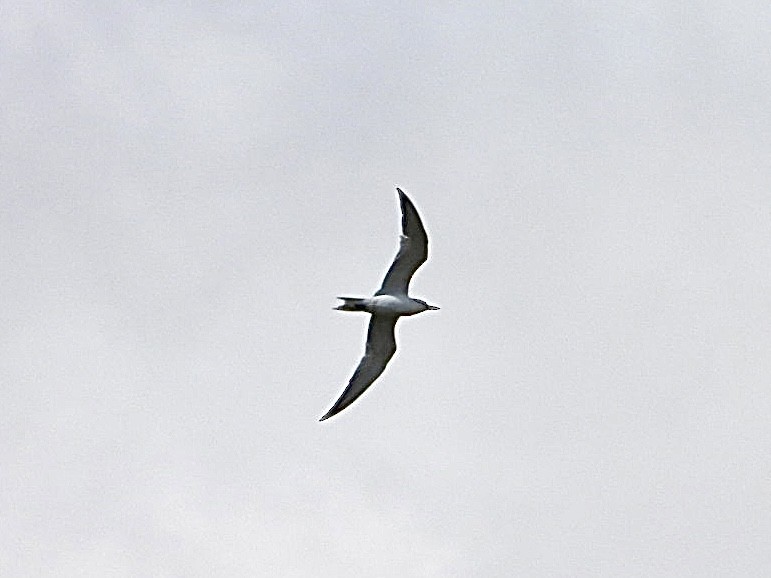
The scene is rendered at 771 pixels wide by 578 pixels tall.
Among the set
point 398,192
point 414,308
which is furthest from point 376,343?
point 398,192

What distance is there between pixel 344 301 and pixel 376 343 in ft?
7.48

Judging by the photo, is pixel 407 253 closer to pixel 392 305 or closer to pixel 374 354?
pixel 392 305

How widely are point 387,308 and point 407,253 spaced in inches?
84.9

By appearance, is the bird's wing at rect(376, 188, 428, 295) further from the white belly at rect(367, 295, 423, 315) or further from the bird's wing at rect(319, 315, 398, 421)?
the bird's wing at rect(319, 315, 398, 421)

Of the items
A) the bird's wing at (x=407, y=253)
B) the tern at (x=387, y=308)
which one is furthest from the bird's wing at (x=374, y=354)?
the bird's wing at (x=407, y=253)

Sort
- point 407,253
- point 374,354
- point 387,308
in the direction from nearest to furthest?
point 407,253, point 387,308, point 374,354

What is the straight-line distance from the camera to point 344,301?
59.1 m

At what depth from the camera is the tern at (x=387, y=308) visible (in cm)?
5875

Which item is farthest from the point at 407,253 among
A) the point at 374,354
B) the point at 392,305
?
the point at 374,354


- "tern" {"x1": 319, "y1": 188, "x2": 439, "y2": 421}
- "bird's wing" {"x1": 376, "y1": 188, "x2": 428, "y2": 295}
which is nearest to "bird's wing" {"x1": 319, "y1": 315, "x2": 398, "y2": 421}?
"tern" {"x1": 319, "y1": 188, "x2": 439, "y2": 421}

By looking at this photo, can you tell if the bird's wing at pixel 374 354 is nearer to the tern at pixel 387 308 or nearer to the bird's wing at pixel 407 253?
the tern at pixel 387 308

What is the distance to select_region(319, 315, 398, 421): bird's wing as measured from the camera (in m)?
60.2

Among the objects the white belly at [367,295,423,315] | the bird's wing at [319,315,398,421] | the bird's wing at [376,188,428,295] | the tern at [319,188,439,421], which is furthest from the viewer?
the bird's wing at [319,315,398,421]

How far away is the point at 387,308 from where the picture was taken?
5966 centimetres
